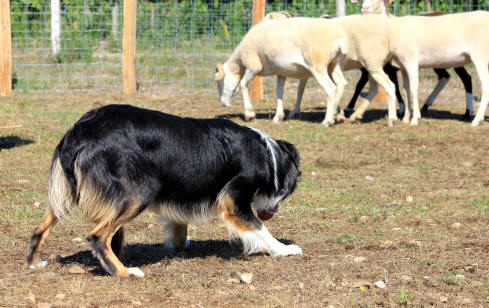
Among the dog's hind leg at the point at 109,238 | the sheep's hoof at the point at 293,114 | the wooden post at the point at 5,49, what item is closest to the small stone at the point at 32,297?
the dog's hind leg at the point at 109,238

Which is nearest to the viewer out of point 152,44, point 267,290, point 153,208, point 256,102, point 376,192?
point 267,290

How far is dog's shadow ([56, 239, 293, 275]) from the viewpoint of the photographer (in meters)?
4.70

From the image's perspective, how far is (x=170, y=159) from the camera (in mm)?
4402

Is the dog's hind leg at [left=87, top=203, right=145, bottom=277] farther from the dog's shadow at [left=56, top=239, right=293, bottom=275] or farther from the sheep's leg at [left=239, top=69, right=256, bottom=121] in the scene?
the sheep's leg at [left=239, top=69, right=256, bottom=121]

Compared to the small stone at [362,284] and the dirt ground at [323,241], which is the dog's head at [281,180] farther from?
the small stone at [362,284]

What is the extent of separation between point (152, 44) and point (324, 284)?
11.1m

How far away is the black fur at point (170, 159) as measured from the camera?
4.16 metres

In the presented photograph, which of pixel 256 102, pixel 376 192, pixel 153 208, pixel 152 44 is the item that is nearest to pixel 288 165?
pixel 153 208

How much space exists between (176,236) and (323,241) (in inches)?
46.3

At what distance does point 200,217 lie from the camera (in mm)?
4656

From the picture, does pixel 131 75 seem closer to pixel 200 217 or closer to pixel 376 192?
pixel 376 192

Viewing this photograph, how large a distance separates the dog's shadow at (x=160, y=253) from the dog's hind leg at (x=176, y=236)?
0.04 m

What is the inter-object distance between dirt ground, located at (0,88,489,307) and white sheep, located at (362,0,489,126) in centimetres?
113

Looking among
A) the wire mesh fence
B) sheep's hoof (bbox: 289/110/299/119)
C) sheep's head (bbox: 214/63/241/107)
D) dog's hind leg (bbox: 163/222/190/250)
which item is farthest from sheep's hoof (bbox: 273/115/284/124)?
dog's hind leg (bbox: 163/222/190/250)
